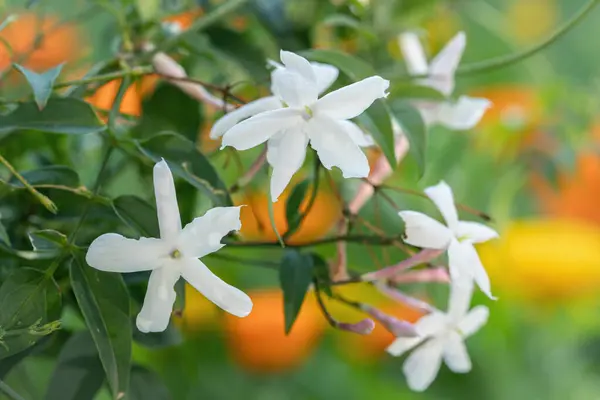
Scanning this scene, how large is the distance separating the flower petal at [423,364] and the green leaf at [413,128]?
69mm

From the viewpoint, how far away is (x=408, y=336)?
0.88ft

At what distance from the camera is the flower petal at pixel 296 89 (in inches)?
8.3

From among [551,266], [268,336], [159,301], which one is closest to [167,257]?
[159,301]

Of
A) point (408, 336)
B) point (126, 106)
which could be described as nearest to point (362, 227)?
point (408, 336)

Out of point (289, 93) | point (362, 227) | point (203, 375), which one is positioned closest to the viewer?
point (289, 93)

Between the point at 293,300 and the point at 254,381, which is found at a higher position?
the point at 293,300

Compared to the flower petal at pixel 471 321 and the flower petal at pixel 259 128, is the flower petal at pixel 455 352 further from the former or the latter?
the flower petal at pixel 259 128

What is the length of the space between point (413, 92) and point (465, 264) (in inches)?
3.7

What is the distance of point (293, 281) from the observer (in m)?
0.26

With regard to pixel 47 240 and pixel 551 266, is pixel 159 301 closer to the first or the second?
pixel 47 240

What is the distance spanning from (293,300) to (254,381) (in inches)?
16.3

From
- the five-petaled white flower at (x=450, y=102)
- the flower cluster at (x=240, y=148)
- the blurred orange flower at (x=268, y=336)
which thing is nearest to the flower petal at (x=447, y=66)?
the five-petaled white flower at (x=450, y=102)

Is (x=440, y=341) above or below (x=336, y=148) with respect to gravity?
below

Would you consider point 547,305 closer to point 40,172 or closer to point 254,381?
point 254,381
